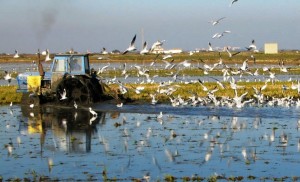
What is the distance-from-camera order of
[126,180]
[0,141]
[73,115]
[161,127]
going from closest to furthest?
[126,180] → [0,141] → [161,127] → [73,115]

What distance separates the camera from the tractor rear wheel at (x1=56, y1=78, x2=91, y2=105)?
91.9 feet

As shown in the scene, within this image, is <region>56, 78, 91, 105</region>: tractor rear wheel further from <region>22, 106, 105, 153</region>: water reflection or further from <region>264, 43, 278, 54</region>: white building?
<region>264, 43, 278, 54</region>: white building

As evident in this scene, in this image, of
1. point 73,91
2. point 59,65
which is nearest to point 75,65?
point 59,65

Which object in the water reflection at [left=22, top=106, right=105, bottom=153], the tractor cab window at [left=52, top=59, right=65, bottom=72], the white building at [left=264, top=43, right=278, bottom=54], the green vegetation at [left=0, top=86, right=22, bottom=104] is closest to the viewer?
the water reflection at [left=22, top=106, right=105, bottom=153]

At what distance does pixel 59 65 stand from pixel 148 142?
10.7 metres

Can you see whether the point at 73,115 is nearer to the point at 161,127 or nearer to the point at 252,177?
the point at 161,127

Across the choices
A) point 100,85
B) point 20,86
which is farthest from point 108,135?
point 20,86

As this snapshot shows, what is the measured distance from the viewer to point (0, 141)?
19.9 metres

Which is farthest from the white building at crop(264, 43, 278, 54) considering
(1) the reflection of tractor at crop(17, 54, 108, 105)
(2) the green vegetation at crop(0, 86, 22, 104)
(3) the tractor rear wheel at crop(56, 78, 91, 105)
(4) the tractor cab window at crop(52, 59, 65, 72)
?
(3) the tractor rear wheel at crop(56, 78, 91, 105)

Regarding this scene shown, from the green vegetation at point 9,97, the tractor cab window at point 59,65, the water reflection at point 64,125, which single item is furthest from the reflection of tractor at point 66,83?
the green vegetation at point 9,97

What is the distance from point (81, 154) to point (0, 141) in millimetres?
3545

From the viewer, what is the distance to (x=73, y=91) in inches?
1118

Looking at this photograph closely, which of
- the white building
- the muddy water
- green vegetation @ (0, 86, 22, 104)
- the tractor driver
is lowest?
the muddy water

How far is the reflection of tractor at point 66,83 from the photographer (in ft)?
92.3
